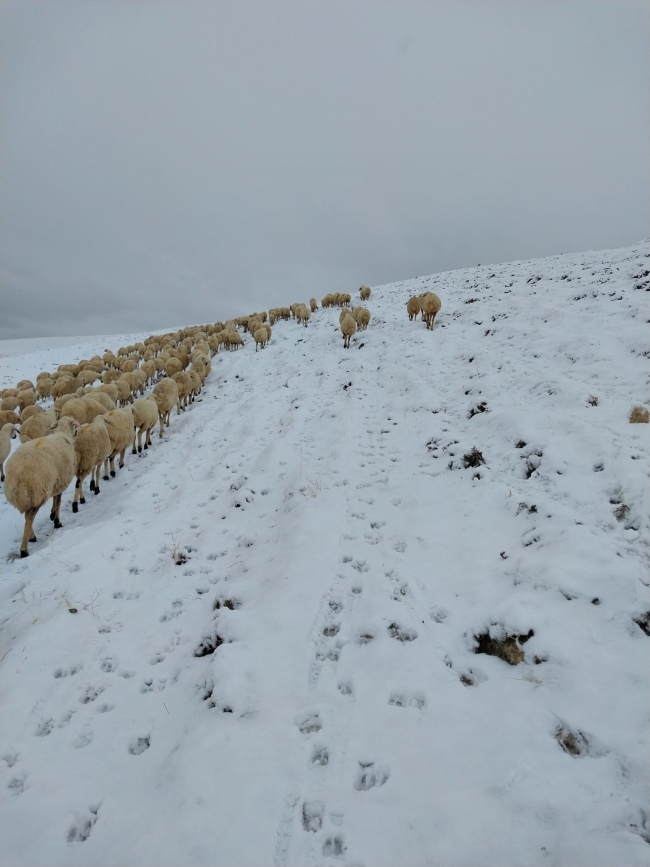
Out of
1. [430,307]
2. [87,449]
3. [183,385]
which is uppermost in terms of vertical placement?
[430,307]

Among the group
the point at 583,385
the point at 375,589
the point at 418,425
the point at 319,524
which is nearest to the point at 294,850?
the point at 375,589

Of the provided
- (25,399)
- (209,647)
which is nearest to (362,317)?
(25,399)

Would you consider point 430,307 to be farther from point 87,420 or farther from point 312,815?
point 312,815

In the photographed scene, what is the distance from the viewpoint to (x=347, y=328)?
18.1 metres

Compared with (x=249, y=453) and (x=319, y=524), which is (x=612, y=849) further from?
(x=249, y=453)

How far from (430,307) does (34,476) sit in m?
15.5

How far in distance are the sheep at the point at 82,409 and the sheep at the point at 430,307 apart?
1369 cm

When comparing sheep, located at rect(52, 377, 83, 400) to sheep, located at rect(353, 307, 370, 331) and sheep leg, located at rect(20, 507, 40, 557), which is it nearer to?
sheep leg, located at rect(20, 507, 40, 557)

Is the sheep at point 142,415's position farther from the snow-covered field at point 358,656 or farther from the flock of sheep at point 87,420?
the snow-covered field at point 358,656

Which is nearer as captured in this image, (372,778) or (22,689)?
(372,778)

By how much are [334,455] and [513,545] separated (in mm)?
4341

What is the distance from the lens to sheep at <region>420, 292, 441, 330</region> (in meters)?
16.2

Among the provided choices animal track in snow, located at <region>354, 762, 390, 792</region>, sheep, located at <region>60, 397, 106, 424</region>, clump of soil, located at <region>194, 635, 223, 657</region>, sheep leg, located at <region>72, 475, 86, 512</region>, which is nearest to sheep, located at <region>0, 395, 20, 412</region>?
sheep, located at <region>60, 397, 106, 424</region>

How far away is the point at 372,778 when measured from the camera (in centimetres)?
278
